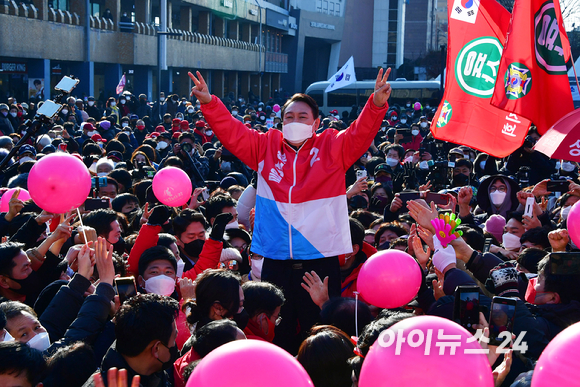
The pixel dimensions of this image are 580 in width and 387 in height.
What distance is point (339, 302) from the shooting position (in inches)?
137

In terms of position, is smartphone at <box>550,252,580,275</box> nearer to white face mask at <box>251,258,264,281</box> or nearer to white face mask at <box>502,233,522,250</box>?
white face mask at <box>251,258,264,281</box>

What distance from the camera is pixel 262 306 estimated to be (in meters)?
3.63

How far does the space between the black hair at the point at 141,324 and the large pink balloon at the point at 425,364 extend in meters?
1.12

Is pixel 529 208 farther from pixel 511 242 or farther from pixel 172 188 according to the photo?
pixel 172 188

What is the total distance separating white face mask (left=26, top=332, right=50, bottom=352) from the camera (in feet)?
10.6

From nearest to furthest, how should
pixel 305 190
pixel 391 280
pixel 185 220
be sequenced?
pixel 391 280 → pixel 305 190 → pixel 185 220

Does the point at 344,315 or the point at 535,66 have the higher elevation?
the point at 535,66

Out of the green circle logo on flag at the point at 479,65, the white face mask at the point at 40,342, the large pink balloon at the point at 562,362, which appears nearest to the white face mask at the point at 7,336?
the white face mask at the point at 40,342

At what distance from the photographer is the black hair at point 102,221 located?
488cm

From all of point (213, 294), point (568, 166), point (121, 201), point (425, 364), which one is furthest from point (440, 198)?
point (425, 364)

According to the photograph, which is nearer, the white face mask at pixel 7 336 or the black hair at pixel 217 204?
the white face mask at pixel 7 336

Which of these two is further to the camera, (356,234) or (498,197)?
(498,197)

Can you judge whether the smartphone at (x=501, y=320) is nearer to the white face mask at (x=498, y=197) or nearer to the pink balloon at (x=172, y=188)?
the pink balloon at (x=172, y=188)

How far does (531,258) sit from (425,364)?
2.60 meters
